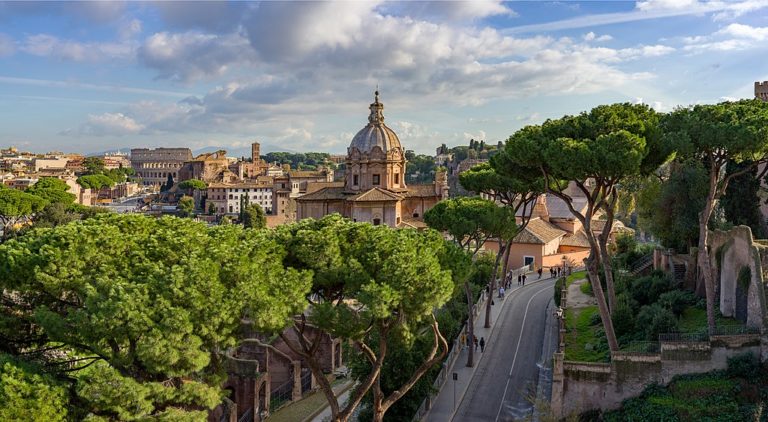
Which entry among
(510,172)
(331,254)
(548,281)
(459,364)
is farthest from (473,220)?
(548,281)

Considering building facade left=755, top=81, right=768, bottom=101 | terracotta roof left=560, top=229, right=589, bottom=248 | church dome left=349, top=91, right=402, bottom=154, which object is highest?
building facade left=755, top=81, right=768, bottom=101

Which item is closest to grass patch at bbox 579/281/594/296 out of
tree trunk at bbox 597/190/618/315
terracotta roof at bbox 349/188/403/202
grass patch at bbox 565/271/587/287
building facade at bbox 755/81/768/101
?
grass patch at bbox 565/271/587/287

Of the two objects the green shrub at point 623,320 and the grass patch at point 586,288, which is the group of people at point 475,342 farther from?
the grass patch at point 586,288

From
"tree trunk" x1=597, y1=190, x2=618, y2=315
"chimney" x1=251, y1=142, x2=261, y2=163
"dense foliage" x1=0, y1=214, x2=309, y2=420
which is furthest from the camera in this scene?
"chimney" x1=251, y1=142, x2=261, y2=163

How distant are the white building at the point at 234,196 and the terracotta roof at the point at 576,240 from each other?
54.8m

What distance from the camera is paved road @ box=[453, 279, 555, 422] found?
1716cm

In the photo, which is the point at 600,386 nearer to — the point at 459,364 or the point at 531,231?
the point at 459,364

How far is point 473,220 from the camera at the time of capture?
21.5m

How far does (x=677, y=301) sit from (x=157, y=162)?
151 m

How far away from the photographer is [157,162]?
154 metres

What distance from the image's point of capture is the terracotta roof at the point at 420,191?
141 ft

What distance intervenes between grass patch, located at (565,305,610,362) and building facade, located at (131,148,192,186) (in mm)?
136777

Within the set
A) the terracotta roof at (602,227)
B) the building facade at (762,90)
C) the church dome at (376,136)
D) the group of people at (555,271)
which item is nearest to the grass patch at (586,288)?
the group of people at (555,271)

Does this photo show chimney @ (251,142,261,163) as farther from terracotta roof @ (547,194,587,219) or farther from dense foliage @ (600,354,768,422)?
dense foliage @ (600,354,768,422)
